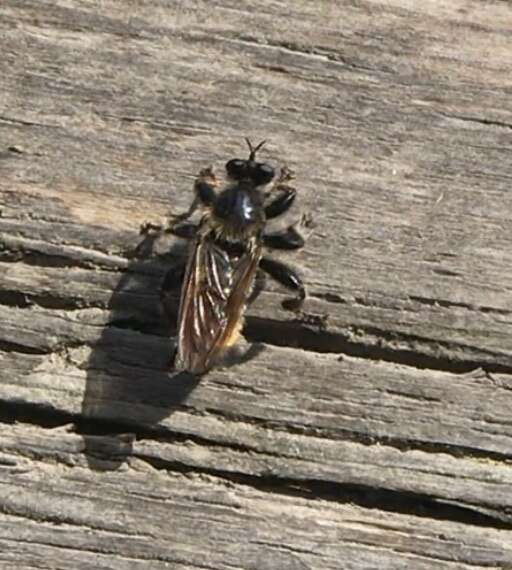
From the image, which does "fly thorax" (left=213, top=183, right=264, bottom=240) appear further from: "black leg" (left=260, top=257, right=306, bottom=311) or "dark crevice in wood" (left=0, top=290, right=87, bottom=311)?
"dark crevice in wood" (left=0, top=290, right=87, bottom=311)

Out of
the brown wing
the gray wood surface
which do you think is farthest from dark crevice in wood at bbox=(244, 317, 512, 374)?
the brown wing

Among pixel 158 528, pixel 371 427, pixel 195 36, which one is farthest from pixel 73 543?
pixel 195 36

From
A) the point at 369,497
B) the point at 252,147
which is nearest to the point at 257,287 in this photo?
the point at 252,147

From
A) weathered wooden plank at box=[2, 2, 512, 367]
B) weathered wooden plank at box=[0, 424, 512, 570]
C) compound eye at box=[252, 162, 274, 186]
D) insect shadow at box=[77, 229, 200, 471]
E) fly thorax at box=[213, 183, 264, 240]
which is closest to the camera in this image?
weathered wooden plank at box=[0, 424, 512, 570]

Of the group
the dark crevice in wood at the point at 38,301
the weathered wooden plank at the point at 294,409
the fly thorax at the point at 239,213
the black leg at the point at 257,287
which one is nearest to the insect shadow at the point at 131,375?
the weathered wooden plank at the point at 294,409

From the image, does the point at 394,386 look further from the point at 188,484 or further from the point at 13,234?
the point at 13,234

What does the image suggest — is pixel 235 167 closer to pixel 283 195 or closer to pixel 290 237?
pixel 283 195

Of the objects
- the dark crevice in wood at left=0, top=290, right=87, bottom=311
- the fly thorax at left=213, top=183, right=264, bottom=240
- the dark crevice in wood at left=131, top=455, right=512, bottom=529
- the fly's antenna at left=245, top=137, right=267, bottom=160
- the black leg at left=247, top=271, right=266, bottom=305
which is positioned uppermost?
the fly's antenna at left=245, top=137, right=267, bottom=160
